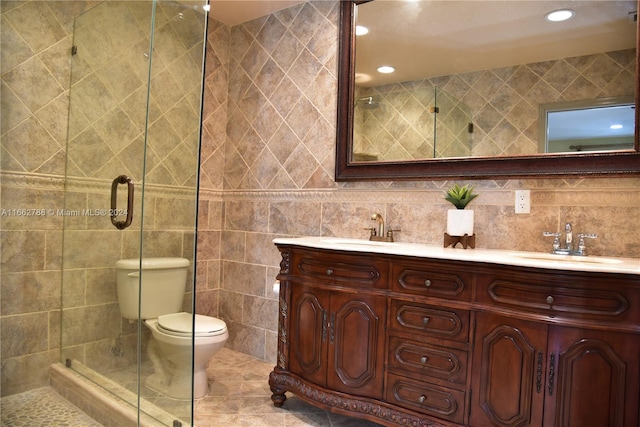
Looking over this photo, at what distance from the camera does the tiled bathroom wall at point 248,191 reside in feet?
6.37

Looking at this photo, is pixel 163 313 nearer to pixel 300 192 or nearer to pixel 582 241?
pixel 300 192

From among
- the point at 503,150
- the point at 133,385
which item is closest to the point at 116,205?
the point at 133,385

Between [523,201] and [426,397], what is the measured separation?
3.43 ft

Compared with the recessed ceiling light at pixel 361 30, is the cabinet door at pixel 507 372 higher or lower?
lower

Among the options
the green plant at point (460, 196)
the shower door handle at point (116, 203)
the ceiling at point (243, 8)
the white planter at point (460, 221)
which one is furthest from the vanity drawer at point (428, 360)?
the ceiling at point (243, 8)

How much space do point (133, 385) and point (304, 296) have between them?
865mm

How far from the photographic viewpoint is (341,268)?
2086 millimetres

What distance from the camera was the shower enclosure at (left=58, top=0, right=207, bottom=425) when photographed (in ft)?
6.01

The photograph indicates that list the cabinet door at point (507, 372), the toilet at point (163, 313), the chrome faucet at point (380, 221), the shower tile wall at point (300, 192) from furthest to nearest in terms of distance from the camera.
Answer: the chrome faucet at point (380, 221) < the shower tile wall at point (300, 192) < the toilet at point (163, 313) < the cabinet door at point (507, 372)

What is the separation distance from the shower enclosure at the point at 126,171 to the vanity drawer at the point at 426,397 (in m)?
0.87

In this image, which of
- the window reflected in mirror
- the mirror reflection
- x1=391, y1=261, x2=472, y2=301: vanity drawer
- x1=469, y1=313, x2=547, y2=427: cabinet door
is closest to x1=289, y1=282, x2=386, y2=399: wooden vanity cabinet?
x1=391, y1=261, x2=472, y2=301: vanity drawer

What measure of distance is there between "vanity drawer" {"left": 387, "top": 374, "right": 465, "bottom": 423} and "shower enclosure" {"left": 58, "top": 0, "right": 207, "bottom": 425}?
87 cm

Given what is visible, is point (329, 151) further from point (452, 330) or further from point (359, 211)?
point (452, 330)

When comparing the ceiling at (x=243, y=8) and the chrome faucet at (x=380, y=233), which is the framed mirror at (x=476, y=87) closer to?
the chrome faucet at (x=380, y=233)
